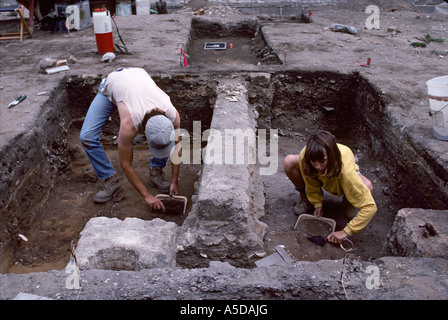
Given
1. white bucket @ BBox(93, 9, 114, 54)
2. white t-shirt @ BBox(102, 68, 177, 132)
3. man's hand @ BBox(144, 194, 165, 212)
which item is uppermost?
white bucket @ BBox(93, 9, 114, 54)

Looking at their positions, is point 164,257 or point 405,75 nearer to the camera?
point 164,257

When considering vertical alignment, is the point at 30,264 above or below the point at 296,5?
below

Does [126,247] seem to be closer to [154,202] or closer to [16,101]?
[154,202]

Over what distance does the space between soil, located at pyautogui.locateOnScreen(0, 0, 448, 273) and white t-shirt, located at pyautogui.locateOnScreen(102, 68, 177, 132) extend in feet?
3.02

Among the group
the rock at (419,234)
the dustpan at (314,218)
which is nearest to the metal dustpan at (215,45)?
the dustpan at (314,218)

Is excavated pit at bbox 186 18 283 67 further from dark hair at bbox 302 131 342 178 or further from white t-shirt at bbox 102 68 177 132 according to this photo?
dark hair at bbox 302 131 342 178

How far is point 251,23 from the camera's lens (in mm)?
8266

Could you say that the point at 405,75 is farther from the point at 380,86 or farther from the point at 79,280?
the point at 79,280

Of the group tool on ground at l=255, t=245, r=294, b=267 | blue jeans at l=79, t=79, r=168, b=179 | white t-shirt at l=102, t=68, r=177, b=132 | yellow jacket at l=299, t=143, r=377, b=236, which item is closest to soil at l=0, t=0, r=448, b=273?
tool on ground at l=255, t=245, r=294, b=267

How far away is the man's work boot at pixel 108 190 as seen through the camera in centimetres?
350

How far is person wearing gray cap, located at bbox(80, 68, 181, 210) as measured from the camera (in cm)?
294

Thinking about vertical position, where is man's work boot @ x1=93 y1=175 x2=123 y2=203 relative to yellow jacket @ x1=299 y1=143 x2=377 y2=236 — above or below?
below
